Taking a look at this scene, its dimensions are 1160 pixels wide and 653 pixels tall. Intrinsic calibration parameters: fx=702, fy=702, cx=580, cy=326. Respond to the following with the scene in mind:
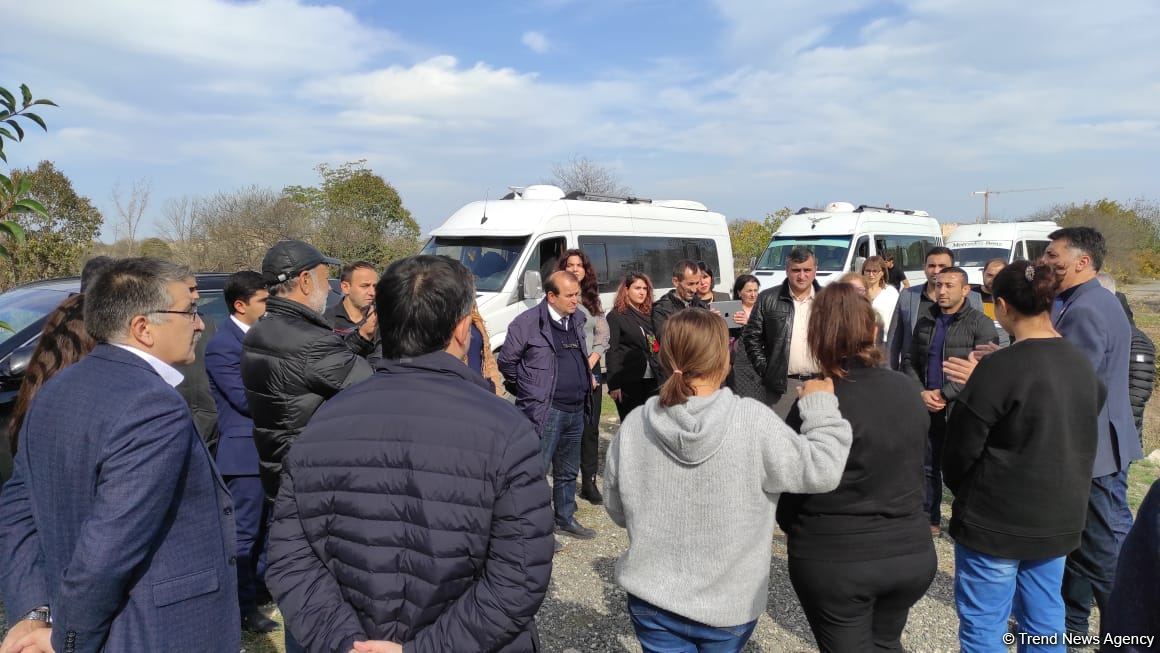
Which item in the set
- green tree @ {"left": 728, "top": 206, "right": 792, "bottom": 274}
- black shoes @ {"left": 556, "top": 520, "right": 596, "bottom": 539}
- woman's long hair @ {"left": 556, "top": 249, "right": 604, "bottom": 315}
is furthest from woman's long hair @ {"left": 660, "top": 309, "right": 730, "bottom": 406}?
green tree @ {"left": 728, "top": 206, "right": 792, "bottom": 274}

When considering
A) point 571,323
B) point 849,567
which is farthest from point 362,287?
point 849,567

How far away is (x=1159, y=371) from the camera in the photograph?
9.91 m

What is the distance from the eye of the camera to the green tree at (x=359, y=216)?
19672mm

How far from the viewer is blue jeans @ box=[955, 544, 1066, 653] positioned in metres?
2.63

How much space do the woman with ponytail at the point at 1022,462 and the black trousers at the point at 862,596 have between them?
541mm

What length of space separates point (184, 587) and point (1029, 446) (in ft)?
8.99

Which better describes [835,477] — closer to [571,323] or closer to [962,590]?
[962,590]

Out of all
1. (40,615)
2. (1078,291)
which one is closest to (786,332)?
(1078,291)

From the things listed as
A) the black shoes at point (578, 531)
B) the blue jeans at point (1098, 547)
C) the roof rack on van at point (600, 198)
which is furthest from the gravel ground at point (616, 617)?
the roof rack on van at point (600, 198)

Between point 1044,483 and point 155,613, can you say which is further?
point 1044,483

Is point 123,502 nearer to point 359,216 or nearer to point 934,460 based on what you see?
point 934,460

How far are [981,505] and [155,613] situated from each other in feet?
8.89

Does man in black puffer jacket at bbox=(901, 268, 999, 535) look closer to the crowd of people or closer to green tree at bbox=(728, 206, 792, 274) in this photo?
the crowd of people

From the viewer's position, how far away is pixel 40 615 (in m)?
1.95
